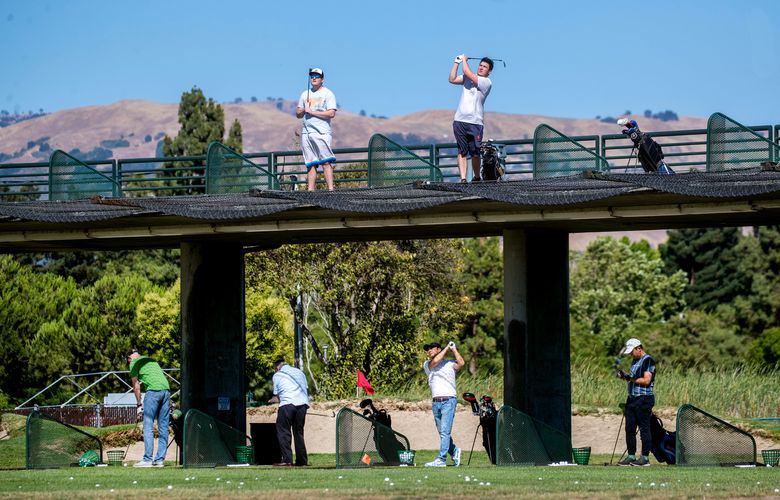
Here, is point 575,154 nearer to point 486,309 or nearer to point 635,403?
point 635,403

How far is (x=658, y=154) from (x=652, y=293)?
81.4 metres

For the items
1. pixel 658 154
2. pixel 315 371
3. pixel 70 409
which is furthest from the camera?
pixel 315 371

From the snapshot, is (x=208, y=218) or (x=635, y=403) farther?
(x=208, y=218)

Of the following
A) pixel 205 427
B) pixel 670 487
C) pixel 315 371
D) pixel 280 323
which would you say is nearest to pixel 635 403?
pixel 670 487

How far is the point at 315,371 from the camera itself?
73.9m

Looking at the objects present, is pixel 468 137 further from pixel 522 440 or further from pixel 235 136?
pixel 235 136

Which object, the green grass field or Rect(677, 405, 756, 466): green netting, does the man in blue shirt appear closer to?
the green grass field

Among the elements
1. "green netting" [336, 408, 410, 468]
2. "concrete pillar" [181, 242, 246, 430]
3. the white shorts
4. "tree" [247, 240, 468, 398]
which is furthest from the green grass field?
"tree" [247, 240, 468, 398]

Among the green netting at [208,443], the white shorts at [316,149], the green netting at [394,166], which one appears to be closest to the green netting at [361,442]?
the green netting at [208,443]

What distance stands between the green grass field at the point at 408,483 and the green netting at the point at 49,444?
7.48ft

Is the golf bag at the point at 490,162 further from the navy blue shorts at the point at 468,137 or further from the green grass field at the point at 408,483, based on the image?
the green grass field at the point at 408,483

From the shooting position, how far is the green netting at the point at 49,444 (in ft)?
73.4

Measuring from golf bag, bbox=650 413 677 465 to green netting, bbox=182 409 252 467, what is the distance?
263 inches

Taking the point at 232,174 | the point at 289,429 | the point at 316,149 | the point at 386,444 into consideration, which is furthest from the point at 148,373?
the point at 232,174
